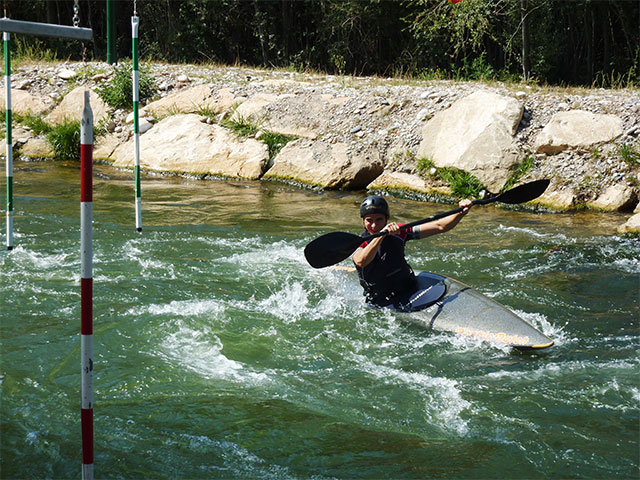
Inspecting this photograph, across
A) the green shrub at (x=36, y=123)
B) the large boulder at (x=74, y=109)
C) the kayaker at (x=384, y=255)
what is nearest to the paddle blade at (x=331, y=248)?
the kayaker at (x=384, y=255)

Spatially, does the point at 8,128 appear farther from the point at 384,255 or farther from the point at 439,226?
the point at 439,226

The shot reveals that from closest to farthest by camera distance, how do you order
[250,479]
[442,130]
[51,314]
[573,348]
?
[250,479], [573,348], [51,314], [442,130]

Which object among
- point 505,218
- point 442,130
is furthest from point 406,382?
point 442,130

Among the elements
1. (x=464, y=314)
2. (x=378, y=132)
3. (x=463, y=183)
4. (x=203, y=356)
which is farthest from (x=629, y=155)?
(x=203, y=356)

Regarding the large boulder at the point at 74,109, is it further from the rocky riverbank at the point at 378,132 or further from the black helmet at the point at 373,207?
the black helmet at the point at 373,207

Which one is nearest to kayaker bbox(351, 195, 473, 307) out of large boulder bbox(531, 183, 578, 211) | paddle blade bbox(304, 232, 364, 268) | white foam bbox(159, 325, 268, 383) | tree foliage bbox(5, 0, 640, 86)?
paddle blade bbox(304, 232, 364, 268)

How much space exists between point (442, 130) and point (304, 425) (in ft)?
21.4

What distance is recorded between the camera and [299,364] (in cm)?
432

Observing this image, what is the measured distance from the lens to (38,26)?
342cm

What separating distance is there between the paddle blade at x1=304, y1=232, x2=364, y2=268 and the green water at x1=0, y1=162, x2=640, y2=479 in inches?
19.4

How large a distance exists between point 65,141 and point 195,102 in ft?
6.83

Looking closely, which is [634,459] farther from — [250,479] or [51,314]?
[51,314]

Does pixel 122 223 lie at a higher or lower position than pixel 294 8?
lower

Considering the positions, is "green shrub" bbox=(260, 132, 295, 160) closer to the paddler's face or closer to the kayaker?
the kayaker
